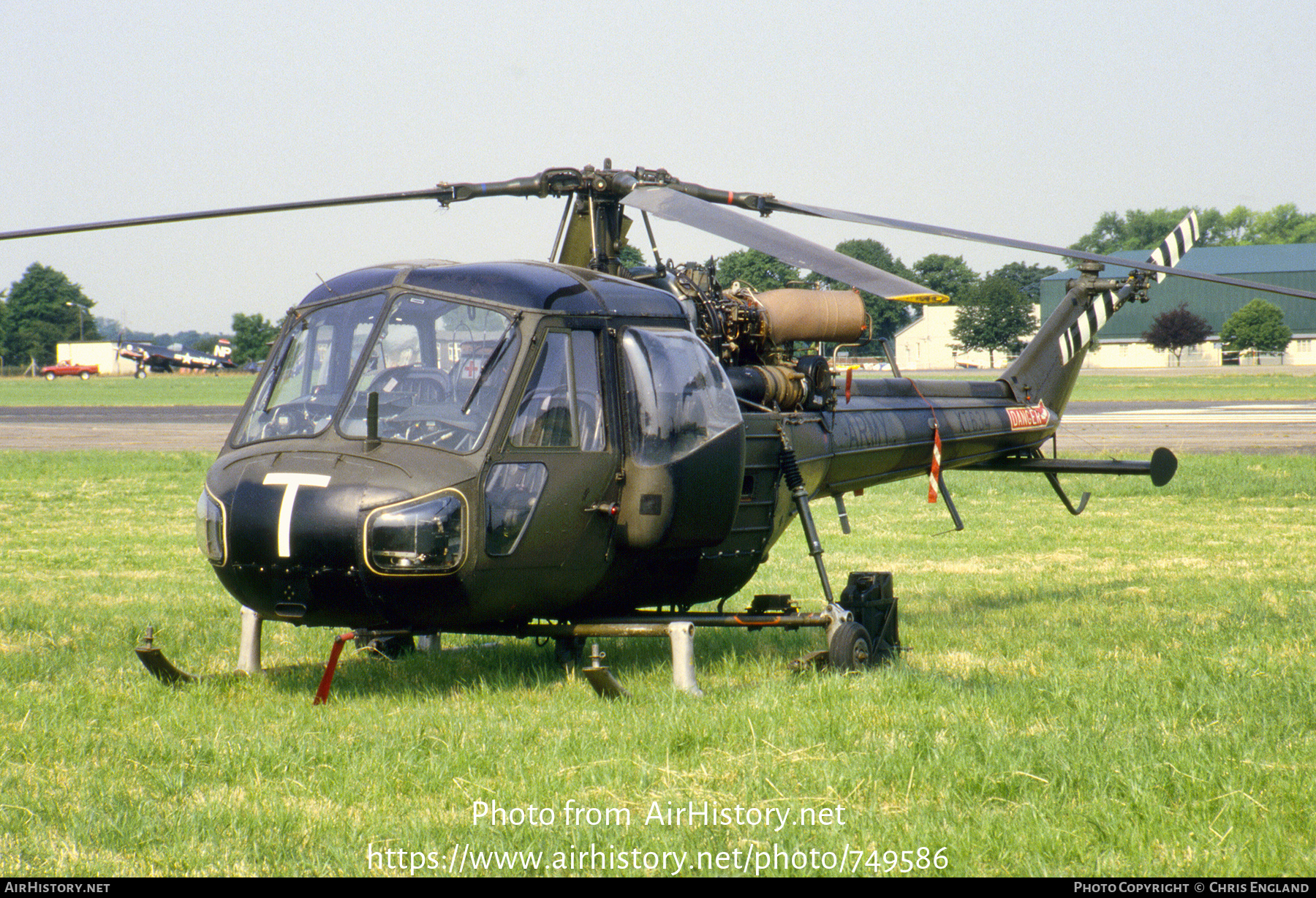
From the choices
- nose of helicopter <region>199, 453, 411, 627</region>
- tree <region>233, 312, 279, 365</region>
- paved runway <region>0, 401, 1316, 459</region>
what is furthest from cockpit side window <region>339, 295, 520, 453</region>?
tree <region>233, 312, 279, 365</region>

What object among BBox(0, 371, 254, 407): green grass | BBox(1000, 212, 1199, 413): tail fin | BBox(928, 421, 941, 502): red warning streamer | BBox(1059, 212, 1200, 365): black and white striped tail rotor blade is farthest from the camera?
BBox(0, 371, 254, 407): green grass

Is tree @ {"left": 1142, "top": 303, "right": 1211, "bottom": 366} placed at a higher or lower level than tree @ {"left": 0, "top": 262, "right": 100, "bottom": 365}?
higher

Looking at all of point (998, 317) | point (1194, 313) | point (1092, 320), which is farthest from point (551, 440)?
point (1194, 313)

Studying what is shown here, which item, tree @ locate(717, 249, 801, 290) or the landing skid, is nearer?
the landing skid

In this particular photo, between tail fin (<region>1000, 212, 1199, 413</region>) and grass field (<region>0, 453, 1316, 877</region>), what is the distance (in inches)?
79.2

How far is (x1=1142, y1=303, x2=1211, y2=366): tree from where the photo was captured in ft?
306

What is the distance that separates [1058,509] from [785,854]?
516 inches

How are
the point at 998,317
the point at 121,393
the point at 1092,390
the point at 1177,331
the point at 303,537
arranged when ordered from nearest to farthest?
1. the point at 303,537
2. the point at 1092,390
3. the point at 121,393
4. the point at 998,317
5. the point at 1177,331

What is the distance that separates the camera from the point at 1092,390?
57.3 meters

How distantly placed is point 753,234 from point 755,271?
27.2ft

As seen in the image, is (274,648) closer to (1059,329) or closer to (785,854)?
(785,854)

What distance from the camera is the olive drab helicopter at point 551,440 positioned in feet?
18.9

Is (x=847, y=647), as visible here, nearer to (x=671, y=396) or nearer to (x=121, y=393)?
(x=671, y=396)

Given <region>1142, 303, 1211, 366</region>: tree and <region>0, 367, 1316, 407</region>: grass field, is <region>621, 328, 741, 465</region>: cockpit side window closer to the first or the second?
<region>0, 367, 1316, 407</region>: grass field
